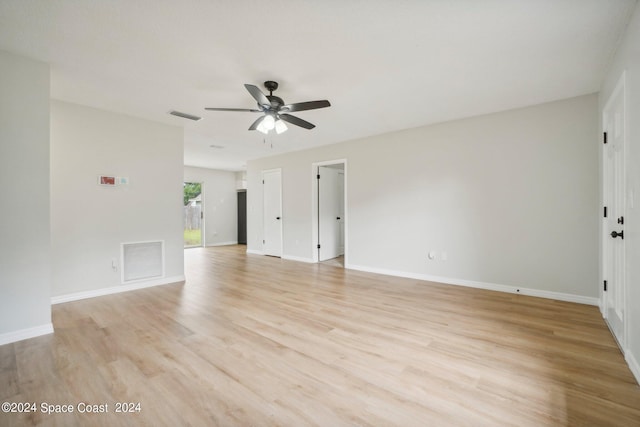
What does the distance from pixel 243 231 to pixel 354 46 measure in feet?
26.7

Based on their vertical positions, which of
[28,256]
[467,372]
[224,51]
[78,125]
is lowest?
[467,372]

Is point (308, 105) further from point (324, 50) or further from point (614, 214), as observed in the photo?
point (614, 214)

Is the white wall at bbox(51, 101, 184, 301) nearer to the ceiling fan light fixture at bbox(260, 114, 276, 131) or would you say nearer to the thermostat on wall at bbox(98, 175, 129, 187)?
the thermostat on wall at bbox(98, 175, 129, 187)

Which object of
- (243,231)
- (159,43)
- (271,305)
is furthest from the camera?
(243,231)

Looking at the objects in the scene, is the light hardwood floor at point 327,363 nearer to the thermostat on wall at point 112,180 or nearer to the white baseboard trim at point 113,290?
the white baseboard trim at point 113,290

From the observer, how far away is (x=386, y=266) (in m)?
5.07

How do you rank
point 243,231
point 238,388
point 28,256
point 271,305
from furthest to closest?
point 243,231
point 271,305
point 28,256
point 238,388

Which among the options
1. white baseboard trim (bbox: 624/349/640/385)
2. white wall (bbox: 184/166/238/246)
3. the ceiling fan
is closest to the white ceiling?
the ceiling fan

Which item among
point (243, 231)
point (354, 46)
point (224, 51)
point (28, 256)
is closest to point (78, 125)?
point (28, 256)

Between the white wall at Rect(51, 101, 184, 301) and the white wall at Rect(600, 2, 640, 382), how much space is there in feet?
17.1

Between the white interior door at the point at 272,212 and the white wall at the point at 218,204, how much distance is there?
9.06 ft

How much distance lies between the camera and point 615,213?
9.01 feet

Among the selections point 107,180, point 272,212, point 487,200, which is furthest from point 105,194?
point 487,200

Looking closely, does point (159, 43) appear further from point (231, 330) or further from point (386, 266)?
point (386, 266)
